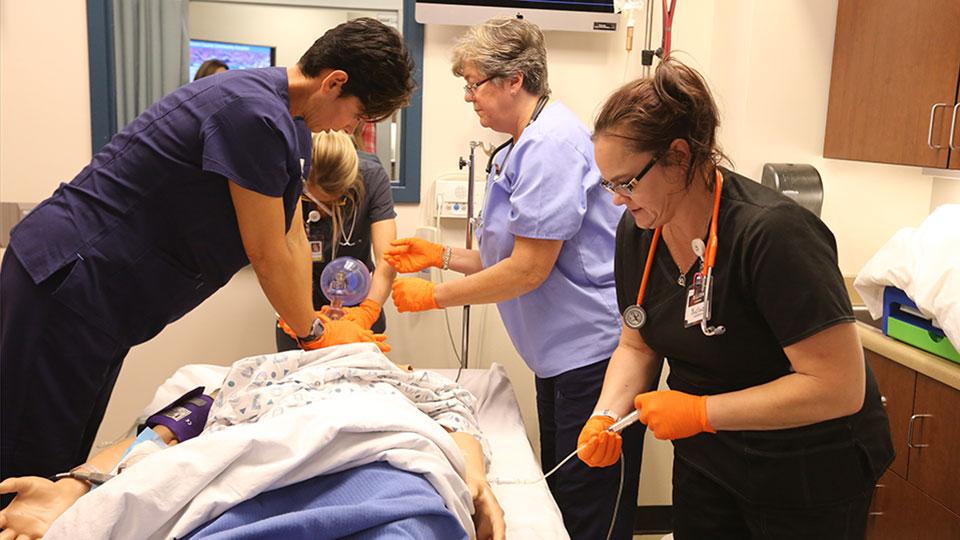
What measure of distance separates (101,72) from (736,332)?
7.77ft

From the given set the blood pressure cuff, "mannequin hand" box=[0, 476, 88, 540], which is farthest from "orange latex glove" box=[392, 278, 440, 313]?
"mannequin hand" box=[0, 476, 88, 540]

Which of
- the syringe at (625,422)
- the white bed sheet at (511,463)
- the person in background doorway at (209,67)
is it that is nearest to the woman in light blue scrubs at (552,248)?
the white bed sheet at (511,463)

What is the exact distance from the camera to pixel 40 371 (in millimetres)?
1571

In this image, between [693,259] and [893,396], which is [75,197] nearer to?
[693,259]

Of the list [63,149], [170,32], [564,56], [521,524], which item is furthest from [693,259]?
[63,149]

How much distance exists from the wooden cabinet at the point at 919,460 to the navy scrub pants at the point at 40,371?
76.6 inches

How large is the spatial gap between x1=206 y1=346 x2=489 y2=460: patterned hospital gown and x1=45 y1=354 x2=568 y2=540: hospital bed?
129 mm

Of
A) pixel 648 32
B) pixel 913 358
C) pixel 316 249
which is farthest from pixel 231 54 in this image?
pixel 913 358

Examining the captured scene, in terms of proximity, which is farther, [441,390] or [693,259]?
[441,390]

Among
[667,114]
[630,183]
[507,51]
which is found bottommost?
[630,183]

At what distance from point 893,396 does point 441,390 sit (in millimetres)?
1259

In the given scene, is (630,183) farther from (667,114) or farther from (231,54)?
(231,54)

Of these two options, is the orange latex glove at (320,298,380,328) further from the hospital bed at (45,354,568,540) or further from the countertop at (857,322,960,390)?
the countertop at (857,322,960,390)

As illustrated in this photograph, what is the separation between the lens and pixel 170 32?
280 cm
